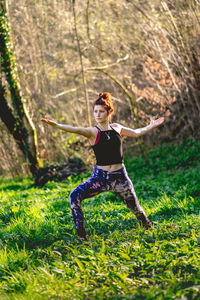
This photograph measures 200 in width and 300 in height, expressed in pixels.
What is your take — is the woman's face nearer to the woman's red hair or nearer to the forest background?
the woman's red hair

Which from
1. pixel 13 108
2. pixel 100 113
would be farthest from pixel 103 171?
pixel 13 108

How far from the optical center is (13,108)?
11.2m

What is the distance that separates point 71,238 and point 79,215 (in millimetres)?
449

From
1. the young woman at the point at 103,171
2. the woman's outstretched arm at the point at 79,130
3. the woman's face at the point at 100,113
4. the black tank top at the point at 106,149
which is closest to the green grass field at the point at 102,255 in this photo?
the young woman at the point at 103,171

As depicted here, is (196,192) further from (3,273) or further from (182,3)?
(182,3)

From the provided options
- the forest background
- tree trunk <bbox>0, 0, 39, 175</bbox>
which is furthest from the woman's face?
the forest background

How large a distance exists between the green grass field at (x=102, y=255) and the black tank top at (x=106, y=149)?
0.94 meters

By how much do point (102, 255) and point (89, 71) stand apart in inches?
390

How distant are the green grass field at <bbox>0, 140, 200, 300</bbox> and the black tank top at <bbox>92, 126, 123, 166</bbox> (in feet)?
3.10

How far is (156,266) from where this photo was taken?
11.4 ft

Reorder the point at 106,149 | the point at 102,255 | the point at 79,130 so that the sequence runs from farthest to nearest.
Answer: the point at 106,149, the point at 79,130, the point at 102,255

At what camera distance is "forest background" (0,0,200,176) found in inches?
467

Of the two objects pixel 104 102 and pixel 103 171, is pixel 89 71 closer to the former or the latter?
pixel 104 102

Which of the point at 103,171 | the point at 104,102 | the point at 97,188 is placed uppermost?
the point at 104,102
